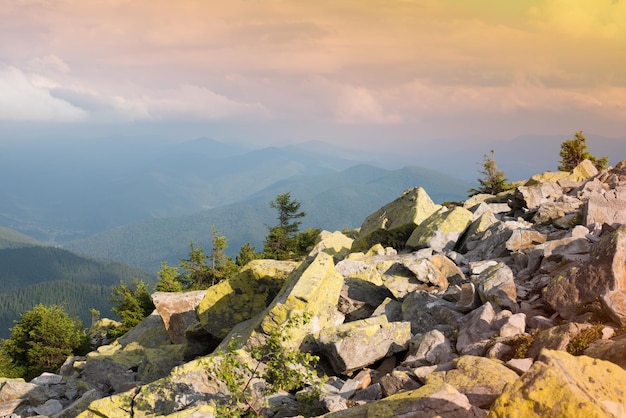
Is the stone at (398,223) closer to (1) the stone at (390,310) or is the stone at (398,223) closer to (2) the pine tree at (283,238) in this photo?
(1) the stone at (390,310)

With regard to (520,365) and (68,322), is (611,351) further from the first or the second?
(68,322)

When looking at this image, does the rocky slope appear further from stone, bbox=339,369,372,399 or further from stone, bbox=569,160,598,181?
stone, bbox=569,160,598,181

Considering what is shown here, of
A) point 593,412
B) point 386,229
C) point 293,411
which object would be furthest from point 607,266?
point 386,229

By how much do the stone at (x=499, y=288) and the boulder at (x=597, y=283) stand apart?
4.02 feet

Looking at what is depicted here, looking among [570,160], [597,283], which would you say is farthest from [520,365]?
[570,160]

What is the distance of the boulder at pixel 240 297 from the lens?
22453mm

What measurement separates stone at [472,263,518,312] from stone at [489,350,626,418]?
7.16 metres

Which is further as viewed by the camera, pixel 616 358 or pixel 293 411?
pixel 293 411

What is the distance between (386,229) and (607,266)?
2123 cm

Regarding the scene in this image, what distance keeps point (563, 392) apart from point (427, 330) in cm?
1019

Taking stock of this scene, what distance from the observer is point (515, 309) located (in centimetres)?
1512

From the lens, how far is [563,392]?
7.02m

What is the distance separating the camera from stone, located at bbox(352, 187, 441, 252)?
109ft

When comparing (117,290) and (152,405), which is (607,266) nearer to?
(152,405)
